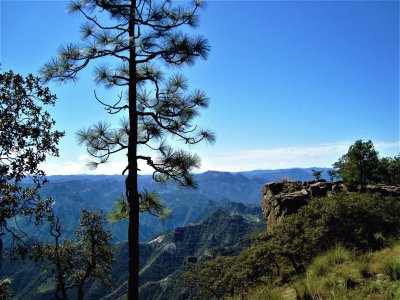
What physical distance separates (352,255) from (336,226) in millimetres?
7371

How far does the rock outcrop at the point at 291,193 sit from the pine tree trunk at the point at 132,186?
22.9m

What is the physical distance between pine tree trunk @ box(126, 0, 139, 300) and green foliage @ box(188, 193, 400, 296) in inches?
395

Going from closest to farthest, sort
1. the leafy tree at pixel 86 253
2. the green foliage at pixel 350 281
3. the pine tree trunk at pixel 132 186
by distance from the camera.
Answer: the green foliage at pixel 350 281
the pine tree trunk at pixel 132 186
the leafy tree at pixel 86 253

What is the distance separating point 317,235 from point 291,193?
16537 millimetres

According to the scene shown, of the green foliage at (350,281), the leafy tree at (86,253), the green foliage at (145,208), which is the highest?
the green foliage at (145,208)

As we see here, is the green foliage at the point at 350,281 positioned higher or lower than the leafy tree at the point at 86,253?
higher

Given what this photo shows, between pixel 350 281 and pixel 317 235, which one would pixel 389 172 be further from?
pixel 350 281

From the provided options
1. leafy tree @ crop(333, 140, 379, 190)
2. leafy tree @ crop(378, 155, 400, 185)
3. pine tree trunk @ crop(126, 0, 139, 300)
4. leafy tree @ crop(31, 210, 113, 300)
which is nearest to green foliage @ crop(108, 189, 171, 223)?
pine tree trunk @ crop(126, 0, 139, 300)

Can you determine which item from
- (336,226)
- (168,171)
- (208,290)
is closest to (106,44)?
(168,171)

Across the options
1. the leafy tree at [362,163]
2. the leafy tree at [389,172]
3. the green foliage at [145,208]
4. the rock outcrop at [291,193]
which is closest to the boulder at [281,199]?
the rock outcrop at [291,193]

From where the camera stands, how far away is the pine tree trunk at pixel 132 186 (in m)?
12.0

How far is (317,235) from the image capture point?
69.0 feet

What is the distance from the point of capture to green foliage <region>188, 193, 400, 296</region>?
20.1 metres

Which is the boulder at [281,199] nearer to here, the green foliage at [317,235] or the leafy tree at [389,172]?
the green foliage at [317,235]
